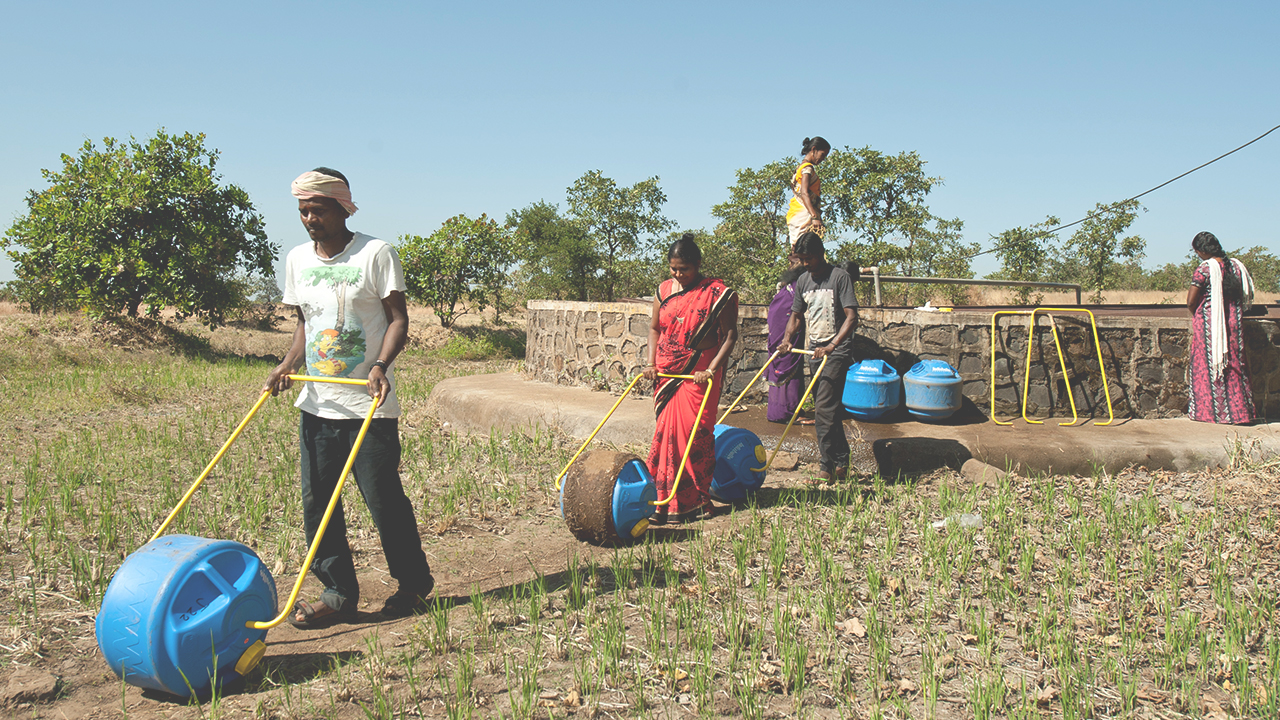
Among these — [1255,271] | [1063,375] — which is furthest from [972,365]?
[1255,271]

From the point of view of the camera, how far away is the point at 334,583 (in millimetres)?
3531

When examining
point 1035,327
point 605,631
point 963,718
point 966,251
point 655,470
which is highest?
point 966,251

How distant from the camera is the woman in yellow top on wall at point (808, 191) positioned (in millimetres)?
7277

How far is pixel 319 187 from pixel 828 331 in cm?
375

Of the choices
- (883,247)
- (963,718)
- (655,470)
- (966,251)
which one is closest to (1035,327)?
(655,470)

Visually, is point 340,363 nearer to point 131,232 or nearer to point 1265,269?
point 131,232

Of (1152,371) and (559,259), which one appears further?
(559,259)

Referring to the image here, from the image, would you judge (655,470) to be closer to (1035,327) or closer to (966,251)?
(1035,327)

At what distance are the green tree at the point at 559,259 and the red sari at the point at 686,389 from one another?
21906 millimetres

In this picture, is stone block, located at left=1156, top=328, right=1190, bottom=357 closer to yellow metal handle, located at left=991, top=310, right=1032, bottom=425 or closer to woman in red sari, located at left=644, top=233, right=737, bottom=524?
yellow metal handle, located at left=991, top=310, right=1032, bottom=425

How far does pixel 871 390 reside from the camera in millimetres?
6945

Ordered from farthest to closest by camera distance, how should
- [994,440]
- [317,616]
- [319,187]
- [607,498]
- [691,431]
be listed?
1. [994,440]
2. [691,431]
3. [607,498]
4. [317,616]
5. [319,187]

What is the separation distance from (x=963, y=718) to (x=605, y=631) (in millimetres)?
1284

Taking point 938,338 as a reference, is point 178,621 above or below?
below
